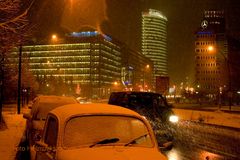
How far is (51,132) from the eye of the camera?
238 inches

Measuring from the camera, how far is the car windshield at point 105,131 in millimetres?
5414

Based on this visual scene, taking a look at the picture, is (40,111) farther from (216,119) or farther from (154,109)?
(216,119)

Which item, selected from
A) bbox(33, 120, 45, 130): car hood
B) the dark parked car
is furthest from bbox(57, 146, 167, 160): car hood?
the dark parked car

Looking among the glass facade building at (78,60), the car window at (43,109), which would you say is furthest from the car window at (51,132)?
the glass facade building at (78,60)

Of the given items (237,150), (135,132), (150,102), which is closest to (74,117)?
(135,132)

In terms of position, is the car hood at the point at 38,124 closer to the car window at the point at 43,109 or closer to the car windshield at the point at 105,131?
the car window at the point at 43,109

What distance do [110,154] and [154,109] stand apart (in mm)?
9624

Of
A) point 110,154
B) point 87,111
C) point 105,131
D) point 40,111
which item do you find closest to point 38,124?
point 40,111

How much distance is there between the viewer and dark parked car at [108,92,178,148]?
1309 cm

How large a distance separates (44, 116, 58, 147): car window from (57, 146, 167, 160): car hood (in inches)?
21.5

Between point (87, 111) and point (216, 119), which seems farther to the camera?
point (216, 119)

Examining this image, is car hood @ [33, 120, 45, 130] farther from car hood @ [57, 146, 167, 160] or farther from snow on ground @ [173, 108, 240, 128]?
snow on ground @ [173, 108, 240, 128]

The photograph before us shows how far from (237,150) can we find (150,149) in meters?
10.5

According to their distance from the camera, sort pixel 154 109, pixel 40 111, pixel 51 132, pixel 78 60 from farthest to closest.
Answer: pixel 78 60
pixel 154 109
pixel 40 111
pixel 51 132
